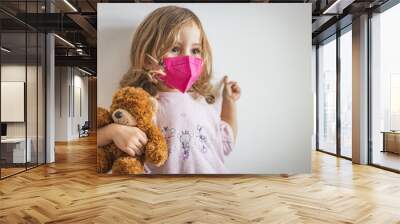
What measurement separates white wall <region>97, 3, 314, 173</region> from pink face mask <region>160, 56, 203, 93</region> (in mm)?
461

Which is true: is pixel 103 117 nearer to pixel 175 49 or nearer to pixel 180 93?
pixel 180 93

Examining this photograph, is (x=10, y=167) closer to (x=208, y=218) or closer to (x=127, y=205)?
(x=127, y=205)

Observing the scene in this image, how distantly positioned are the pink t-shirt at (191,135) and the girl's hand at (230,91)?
334 millimetres

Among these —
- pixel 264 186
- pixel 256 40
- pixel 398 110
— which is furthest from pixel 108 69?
pixel 398 110

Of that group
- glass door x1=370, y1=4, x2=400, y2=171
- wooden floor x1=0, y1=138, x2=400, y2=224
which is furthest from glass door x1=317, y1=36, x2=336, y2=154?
wooden floor x1=0, y1=138, x2=400, y2=224

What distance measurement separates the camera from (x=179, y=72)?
639 cm

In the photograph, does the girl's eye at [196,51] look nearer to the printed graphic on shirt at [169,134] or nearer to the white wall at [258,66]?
the white wall at [258,66]

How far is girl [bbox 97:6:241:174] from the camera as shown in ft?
21.0

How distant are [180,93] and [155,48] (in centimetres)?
87

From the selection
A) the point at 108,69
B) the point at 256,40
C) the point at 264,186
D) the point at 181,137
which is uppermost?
the point at 256,40

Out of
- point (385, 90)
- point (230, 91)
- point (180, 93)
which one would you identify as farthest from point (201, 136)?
point (385, 90)

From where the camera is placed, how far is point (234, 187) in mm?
5625

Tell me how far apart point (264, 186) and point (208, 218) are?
1.92 meters

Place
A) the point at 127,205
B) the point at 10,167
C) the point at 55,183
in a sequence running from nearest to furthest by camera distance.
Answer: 1. the point at 127,205
2. the point at 55,183
3. the point at 10,167
